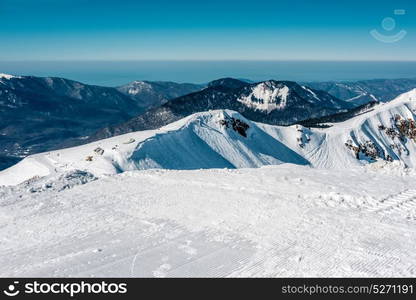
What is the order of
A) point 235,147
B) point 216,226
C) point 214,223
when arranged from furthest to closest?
point 235,147
point 214,223
point 216,226

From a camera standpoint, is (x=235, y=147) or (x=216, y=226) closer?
(x=216, y=226)

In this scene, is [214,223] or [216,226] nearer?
[216,226]

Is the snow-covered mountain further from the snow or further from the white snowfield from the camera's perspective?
the snow

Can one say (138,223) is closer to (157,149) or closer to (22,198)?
(22,198)

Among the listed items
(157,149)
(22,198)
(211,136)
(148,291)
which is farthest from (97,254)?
(211,136)

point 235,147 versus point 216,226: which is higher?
point 216,226

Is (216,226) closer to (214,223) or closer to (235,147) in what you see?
(214,223)

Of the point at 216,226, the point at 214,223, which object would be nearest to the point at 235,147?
the point at 214,223

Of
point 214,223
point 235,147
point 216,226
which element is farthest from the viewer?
point 235,147
